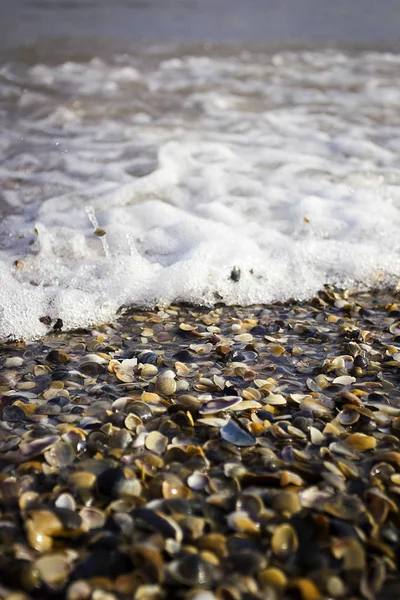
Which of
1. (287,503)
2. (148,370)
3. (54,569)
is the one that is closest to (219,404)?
(148,370)

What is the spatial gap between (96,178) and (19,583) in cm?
447

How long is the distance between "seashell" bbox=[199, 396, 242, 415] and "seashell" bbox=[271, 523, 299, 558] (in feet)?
2.18

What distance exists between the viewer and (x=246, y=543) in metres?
1.67

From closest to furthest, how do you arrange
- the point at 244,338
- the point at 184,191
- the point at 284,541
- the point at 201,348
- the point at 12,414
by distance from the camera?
the point at 284,541 → the point at 12,414 → the point at 201,348 → the point at 244,338 → the point at 184,191

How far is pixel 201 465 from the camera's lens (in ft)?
6.59

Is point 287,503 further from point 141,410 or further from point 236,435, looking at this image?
point 141,410

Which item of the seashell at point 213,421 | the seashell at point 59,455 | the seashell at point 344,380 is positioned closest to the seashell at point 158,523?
the seashell at point 59,455

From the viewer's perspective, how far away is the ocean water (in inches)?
148

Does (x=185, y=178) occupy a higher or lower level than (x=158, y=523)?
higher

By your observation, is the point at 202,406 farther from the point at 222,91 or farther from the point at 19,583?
the point at 222,91

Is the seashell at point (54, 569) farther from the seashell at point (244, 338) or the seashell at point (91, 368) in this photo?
the seashell at point (244, 338)

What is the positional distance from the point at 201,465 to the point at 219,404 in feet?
1.19

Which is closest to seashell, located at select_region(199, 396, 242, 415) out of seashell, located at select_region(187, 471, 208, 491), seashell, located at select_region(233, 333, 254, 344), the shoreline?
the shoreline

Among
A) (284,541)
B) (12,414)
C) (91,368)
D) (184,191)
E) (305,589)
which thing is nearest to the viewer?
(305,589)
